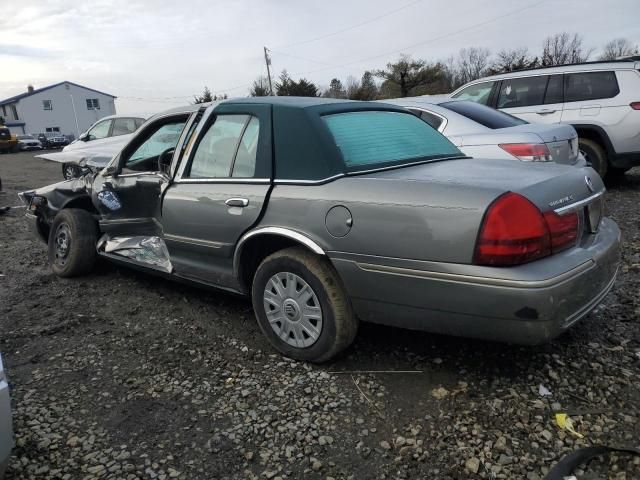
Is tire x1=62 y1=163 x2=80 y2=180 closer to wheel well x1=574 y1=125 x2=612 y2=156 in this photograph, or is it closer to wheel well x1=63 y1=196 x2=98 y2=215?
wheel well x1=63 y1=196 x2=98 y2=215

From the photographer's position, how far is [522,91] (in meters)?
7.95

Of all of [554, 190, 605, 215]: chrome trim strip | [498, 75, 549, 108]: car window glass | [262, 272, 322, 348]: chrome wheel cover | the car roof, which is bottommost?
[262, 272, 322, 348]: chrome wheel cover

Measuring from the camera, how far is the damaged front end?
488 cm

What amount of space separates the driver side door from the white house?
56.5 meters

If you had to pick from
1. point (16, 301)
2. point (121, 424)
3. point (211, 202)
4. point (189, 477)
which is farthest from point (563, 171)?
point (16, 301)

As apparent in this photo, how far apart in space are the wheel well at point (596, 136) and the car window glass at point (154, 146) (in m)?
6.04

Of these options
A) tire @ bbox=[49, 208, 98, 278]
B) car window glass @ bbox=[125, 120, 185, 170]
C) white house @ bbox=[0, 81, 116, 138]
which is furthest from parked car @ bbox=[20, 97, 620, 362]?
white house @ bbox=[0, 81, 116, 138]

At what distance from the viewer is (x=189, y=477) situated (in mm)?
2174

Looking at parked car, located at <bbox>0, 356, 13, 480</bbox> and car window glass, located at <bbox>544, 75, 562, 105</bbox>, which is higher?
car window glass, located at <bbox>544, 75, 562, 105</bbox>

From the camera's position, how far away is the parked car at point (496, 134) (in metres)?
5.21

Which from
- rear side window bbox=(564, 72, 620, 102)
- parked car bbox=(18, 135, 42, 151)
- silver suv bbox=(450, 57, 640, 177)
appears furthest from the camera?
parked car bbox=(18, 135, 42, 151)

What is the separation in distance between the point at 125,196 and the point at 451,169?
274 cm

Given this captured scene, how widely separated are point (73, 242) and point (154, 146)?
3.87 feet

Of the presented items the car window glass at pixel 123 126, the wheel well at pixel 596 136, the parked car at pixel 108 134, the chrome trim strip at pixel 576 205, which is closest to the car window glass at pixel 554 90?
the wheel well at pixel 596 136
